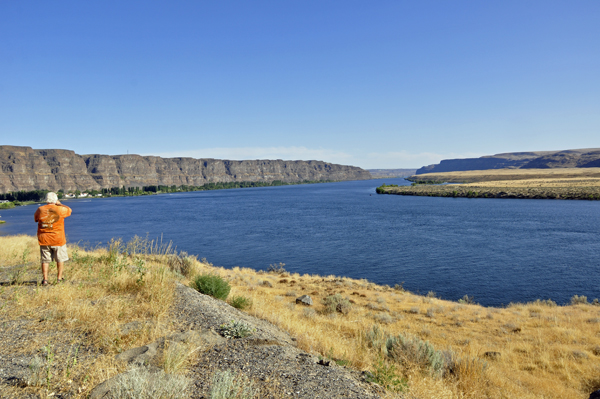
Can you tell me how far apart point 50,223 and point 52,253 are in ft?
2.43

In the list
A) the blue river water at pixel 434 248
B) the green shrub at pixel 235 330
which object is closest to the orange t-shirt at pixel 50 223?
the green shrub at pixel 235 330

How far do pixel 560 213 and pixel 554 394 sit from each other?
53928 mm

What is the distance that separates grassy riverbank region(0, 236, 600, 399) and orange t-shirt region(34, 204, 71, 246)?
3.41 feet

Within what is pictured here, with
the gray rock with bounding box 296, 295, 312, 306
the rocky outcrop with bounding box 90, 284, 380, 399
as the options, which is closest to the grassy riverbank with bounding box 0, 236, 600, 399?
the rocky outcrop with bounding box 90, 284, 380, 399

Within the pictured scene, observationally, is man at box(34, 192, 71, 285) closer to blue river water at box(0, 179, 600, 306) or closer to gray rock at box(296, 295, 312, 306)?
gray rock at box(296, 295, 312, 306)

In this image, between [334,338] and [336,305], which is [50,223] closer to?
[334,338]

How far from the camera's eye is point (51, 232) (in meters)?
7.45

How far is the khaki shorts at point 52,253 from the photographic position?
737cm

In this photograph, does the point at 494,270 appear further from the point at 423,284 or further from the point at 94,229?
the point at 94,229

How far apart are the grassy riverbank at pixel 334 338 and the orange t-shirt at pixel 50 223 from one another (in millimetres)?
1040

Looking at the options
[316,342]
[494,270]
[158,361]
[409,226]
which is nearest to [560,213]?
[409,226]

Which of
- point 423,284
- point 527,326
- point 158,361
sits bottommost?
point 423,284

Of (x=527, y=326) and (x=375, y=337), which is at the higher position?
(x=375, y=337)

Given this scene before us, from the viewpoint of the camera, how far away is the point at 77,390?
3676 millimetres
